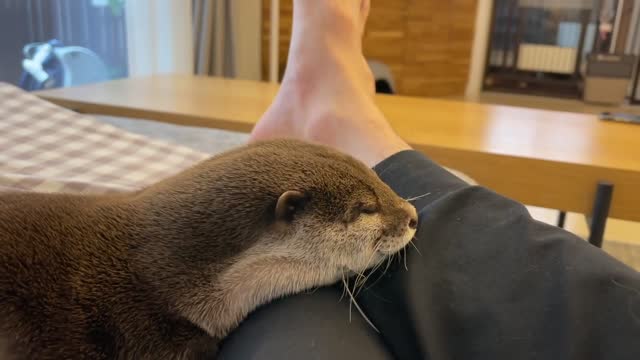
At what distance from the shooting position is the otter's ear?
0.49 meters

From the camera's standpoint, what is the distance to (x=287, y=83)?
107 cm

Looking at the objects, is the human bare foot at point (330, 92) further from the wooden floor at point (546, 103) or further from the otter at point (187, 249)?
the wooden floor at point (546, 103)

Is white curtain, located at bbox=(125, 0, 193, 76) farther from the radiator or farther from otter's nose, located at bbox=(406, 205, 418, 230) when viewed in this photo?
the radiator

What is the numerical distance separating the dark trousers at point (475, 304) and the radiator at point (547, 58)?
14.5 ft

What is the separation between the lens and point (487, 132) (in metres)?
1.25

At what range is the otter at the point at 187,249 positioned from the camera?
44 centimetres

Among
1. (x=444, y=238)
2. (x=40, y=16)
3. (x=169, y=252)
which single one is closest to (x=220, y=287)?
(x=169, y=252)

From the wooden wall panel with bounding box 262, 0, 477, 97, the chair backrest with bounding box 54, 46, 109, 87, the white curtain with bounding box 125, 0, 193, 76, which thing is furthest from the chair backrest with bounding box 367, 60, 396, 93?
the chair backrest with bounding box 54, 46, 109, 87

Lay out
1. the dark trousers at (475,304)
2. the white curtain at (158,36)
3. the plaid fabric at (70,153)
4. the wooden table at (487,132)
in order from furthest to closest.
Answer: the white curtain at (158,36), the wooden table at (487,132), the plaid fabric at (70,153), the dark trousers at (475,304)

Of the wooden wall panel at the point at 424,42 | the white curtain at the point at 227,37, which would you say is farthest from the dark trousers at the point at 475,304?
the wooden wall panel at the point at 424,42

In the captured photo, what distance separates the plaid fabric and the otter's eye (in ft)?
1.27

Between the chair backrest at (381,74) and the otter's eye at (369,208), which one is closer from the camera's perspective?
the otter's eye at (369,208)

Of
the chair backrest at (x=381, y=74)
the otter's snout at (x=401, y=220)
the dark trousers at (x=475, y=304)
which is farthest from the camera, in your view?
the chair backrest at (x=381, y=74)

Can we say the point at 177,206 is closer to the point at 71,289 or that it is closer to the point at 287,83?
the point at 71,289
